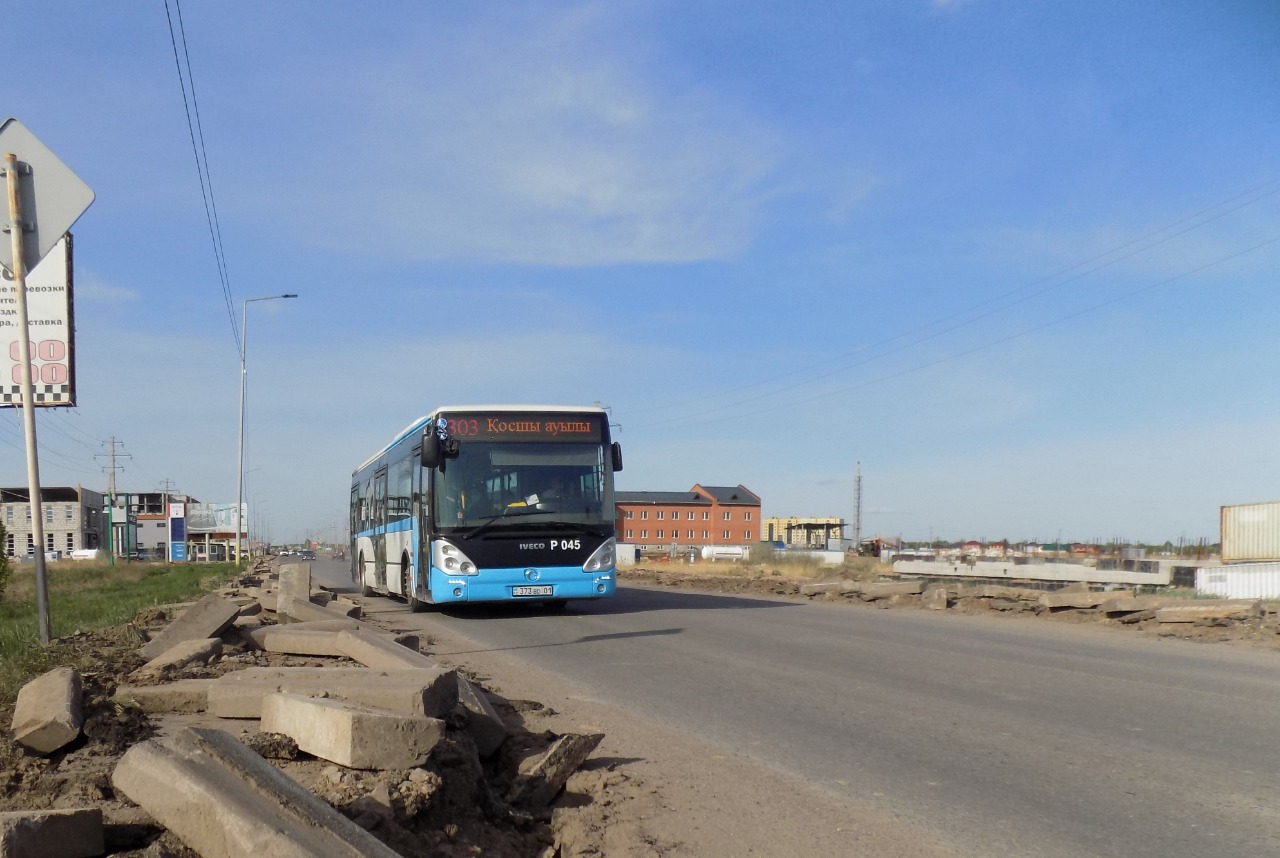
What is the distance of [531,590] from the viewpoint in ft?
54.2

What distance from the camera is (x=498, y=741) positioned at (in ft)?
18.0

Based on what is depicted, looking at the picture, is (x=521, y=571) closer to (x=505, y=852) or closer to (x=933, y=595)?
(x=933, y=595)

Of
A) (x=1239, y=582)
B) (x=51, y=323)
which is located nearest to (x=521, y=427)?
(x=51, y=323)

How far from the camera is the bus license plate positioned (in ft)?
54.0

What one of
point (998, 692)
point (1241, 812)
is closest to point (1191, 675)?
point (998, 692)

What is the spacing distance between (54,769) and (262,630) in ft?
17.7

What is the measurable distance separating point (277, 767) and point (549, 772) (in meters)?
1.42

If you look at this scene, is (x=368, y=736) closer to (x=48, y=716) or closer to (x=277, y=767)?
(x=277, y=767)

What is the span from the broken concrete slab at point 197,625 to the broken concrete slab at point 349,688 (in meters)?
2.30

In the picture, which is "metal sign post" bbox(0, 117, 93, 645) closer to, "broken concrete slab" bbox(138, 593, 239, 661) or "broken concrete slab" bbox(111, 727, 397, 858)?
"broken concrete slab" bbox(138, 593, 239, 661)

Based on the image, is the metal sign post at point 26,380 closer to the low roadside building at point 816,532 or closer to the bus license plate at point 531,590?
the bus license plate at point 531,590

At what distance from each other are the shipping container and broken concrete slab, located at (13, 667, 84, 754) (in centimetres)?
2970

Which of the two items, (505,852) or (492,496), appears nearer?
(505,852)

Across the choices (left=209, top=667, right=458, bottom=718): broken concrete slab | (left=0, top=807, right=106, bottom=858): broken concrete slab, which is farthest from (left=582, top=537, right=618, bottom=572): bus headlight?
(left=0, top=807, right=106, bottom=858): broken concrete slab
